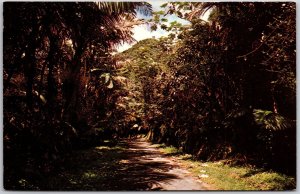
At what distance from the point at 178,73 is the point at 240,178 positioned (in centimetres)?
503

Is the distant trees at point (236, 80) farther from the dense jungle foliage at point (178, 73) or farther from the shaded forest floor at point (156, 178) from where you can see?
the shaded forest floor at point (156, 178)

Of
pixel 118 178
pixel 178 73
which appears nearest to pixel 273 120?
pixel 118 178

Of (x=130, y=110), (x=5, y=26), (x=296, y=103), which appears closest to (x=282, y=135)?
(x=296, y=103)

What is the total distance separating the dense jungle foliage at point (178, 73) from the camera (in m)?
6.59

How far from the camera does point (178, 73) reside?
11469mm

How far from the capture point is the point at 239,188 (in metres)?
6.22

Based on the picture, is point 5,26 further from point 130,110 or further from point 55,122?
point 130,110

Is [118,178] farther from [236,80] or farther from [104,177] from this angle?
[236,80]

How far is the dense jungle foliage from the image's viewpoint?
21.6 ft

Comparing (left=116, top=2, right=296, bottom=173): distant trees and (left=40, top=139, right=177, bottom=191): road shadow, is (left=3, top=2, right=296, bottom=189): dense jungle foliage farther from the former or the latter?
(left=40, top=139, right=177, bottom=191): road shadow

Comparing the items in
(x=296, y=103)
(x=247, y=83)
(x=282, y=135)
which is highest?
(x=247, y=83)

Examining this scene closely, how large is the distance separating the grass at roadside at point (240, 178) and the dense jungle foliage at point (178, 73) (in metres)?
0.30

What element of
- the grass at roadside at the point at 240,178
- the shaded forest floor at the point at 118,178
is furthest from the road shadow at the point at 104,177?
the grass at roadside at the point at 240,178

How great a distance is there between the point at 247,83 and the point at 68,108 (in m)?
4.89
